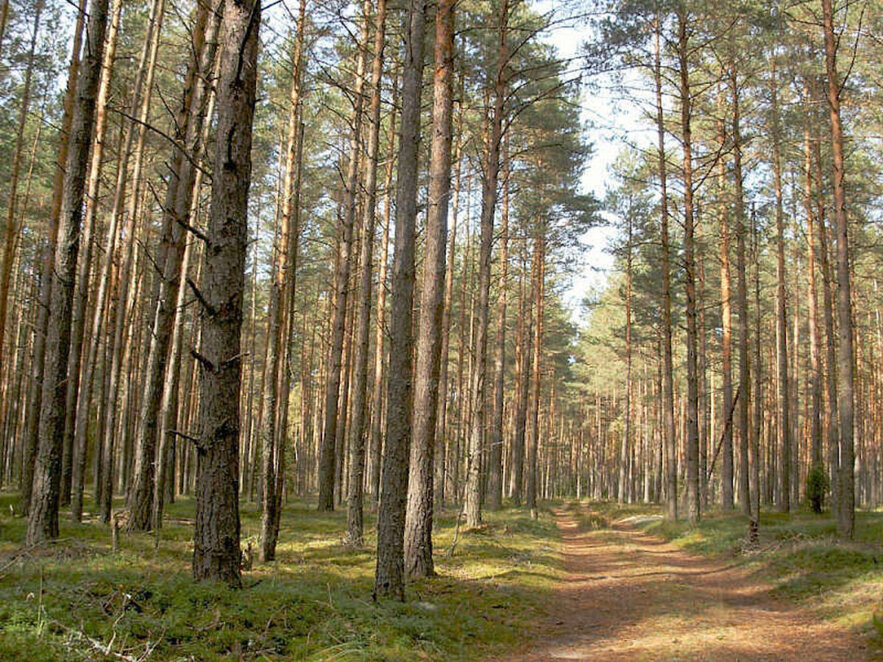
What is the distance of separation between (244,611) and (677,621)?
5.40 meters

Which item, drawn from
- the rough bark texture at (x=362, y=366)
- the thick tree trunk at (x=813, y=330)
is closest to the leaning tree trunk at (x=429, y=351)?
the rough bark texture at (x=362, y=366)

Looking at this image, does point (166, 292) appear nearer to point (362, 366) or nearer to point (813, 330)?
point (362, 366)

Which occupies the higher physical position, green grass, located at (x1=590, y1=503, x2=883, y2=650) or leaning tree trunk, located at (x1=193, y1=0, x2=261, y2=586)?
leaning tree trunk, located at (x1=193, y1=0, x2=261, y2=586)

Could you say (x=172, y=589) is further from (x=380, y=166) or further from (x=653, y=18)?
(x=653, y=18)

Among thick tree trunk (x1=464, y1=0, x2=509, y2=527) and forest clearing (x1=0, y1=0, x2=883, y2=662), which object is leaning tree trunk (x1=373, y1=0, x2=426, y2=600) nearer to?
forest clearing (x1=0, y1=0, x2=883, y2=662)

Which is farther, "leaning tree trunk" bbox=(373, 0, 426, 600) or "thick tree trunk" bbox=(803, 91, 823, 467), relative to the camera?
"thick tree trunk" bbox=(803, 91, 823, 467)

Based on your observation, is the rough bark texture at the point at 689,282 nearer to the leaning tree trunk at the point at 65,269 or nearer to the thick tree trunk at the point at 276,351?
the thick tree trunk at the point at 276,351

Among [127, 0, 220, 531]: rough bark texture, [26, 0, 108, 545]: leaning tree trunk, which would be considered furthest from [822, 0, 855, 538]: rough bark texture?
[26, 0, 108, 545]: leaning tree trunk

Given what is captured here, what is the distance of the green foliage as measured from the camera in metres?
19.1

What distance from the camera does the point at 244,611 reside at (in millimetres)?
4883

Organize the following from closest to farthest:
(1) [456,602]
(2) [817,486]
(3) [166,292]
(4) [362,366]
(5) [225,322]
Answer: (5) [225,322] < (1) [456,602] < (3) [166,292] < (4) [362,366] < (2) [817,486]

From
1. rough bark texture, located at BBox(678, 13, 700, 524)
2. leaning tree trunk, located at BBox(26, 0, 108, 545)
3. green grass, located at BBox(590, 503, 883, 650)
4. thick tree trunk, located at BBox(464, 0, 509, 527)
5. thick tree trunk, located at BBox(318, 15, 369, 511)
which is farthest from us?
rough bark texture, located at BBox(678, 13, 700, 524)

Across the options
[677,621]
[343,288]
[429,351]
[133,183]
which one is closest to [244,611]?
[429,351]

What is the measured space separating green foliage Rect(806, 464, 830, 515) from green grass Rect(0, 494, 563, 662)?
541 inches
